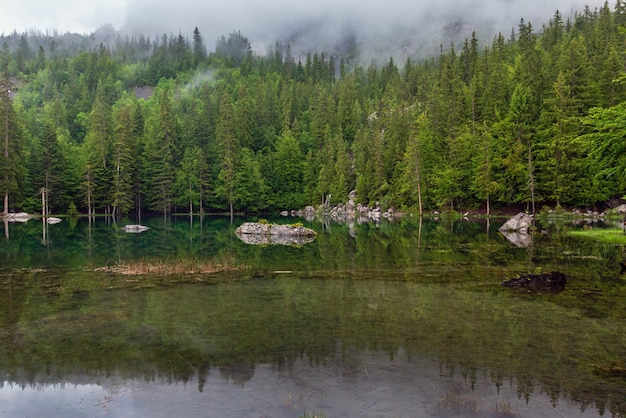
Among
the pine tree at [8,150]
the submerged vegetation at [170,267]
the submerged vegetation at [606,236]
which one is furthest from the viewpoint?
the pine tree at [8,150]

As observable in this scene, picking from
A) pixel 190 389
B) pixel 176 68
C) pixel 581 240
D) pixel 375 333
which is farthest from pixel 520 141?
pixel 176 68

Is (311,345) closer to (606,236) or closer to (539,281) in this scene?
(539,281)

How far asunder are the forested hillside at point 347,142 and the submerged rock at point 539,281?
1323 inches

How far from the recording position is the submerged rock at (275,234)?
41.3m

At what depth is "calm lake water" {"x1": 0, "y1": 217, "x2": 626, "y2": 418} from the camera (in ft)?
28.1

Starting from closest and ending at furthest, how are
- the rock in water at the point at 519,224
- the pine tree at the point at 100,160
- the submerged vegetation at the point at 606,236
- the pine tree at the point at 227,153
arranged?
the submerged vegetation at the point at 606,236, the rock in water at the point at 519,224, the pine tree at the point at 100,160, the pine tree at the point at 227,153

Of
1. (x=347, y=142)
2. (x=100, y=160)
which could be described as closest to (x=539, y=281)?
(x=100, y=160)

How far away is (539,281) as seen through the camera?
19.6 meters

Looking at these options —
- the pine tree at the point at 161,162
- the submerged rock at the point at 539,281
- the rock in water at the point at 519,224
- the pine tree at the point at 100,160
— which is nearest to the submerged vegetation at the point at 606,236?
the rock in water at the point at 519,224

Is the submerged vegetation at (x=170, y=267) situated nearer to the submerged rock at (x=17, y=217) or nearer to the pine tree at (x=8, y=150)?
the submerged rock at (x=17, y=217)

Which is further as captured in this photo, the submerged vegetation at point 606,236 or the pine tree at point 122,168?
the pine tree at point 122,168

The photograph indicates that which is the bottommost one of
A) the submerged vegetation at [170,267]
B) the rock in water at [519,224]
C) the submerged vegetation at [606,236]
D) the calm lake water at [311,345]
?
the calm lake water at [311,345]

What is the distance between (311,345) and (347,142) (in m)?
124

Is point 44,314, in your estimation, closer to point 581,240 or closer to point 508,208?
point 581,240
